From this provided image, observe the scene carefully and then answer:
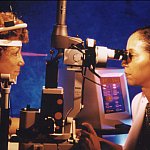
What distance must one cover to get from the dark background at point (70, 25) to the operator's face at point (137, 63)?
938mm

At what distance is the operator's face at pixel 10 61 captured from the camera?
6.22 ft

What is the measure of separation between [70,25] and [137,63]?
101 centimetres

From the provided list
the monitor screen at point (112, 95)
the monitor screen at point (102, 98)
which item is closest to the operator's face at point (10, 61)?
the monitor screen at point (102, 98)

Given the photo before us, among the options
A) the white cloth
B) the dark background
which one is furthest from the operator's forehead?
the dark background

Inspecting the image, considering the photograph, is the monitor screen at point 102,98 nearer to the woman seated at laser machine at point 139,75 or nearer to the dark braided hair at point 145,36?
the woman seated at laser machine at point 139,75

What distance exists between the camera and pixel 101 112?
6.87ft

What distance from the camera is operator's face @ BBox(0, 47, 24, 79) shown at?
1.89 meters

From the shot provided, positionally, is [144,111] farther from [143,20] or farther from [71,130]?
[143,20]

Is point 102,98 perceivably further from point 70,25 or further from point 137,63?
point 70,25

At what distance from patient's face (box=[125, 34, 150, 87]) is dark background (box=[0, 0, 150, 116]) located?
0.94 meters

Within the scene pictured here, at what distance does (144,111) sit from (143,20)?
44.8 inches

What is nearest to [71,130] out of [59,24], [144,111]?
[144,111]

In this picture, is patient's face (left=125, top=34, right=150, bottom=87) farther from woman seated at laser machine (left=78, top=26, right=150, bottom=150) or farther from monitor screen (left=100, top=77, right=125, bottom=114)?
monitor screen (left=100, top=77, right=125, bottom=114)

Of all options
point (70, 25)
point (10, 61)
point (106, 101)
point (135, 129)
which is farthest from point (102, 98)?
point (70, 25)
